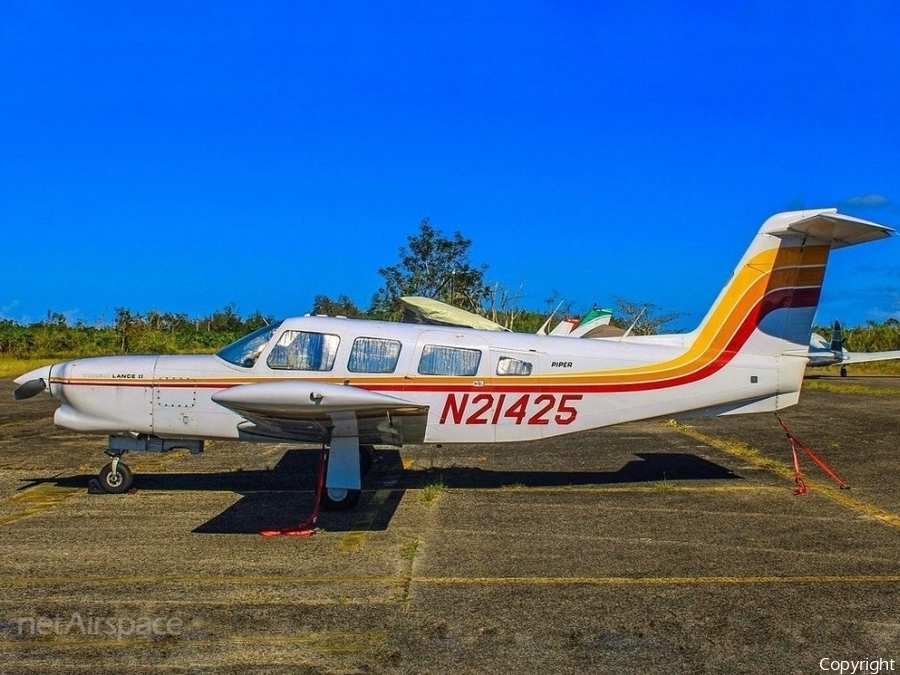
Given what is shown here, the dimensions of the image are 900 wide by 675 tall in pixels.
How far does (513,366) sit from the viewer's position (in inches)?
347

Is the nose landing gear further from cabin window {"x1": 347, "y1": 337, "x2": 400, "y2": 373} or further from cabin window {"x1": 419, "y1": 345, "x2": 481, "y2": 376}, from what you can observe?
cabin window {"x1": 419, "y1": 345, "x2": 481, "y2": 376}

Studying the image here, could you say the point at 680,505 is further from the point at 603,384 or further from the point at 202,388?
the point at 202,388

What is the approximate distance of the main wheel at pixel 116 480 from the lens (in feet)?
30.2

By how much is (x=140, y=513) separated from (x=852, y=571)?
22.5 feet

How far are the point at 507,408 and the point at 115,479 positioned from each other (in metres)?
4.80

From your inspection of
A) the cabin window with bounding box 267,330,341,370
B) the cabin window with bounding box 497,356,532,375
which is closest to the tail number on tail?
the cabin window with bounding box 497,356,532,375

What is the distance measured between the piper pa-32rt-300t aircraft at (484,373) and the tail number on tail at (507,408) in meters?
0.01

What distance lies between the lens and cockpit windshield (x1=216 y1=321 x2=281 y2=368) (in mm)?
8875

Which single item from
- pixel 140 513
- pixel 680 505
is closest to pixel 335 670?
pixel 140 513

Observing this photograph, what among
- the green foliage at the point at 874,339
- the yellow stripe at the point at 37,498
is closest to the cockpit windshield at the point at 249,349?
the yellow stripe at the point at 37,498

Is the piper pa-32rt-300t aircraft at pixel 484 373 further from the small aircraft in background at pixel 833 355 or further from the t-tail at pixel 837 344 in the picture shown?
the t-tail at pixel 837 344

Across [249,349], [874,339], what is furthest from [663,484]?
[874,339]

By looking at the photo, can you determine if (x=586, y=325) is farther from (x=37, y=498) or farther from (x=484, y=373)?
(x=37, y=498)

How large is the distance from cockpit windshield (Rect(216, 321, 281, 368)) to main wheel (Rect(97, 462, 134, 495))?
1.89 meters
